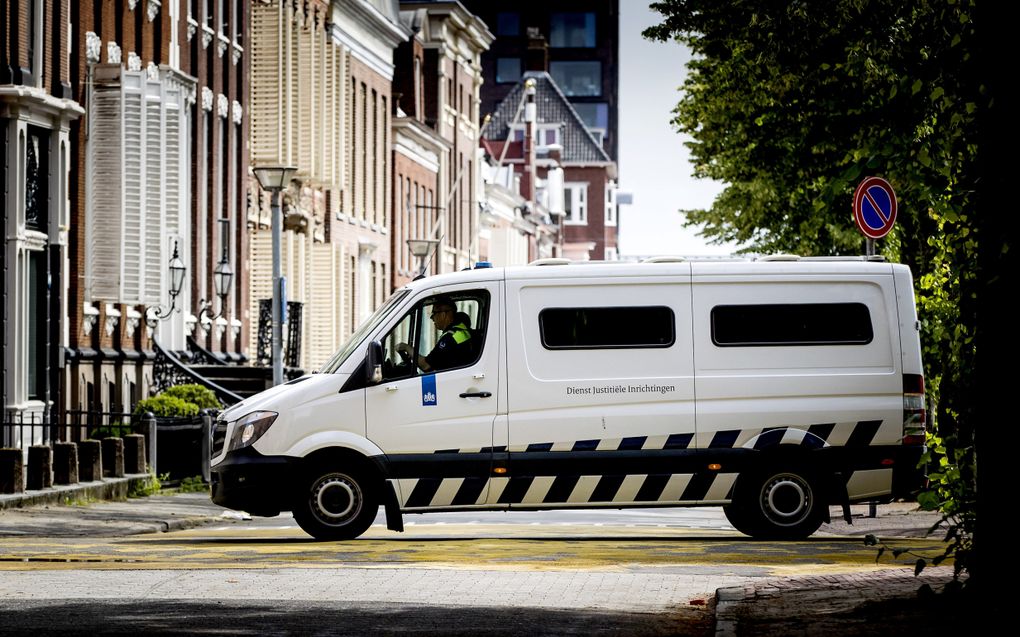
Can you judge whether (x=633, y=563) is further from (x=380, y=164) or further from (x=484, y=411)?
(x=380, y=164)

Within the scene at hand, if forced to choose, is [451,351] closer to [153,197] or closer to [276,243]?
[276,243]

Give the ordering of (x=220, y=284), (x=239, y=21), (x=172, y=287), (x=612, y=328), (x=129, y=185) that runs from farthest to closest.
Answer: (x=239, y=21) < (x=220, y=284) < (x=172, y=287) < (x=129, y=185) < (x=612, y=328)

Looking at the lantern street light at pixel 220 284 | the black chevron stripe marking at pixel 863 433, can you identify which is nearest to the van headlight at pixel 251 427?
the black chevron stripe marking at pixel 863 433

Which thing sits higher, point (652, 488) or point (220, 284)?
point (220, 284)

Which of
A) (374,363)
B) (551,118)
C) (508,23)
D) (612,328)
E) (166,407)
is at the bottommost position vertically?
(166,407)

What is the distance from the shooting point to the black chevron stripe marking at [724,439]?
51.4ft

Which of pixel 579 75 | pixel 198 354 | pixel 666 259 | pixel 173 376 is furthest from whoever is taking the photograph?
pixel 579 75

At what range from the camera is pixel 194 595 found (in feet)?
36.5

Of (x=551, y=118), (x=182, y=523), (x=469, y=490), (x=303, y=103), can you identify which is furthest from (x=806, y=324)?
(x=551, y=118)

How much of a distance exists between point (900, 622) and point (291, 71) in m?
36.3

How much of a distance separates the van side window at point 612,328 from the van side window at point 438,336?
609 millimetres

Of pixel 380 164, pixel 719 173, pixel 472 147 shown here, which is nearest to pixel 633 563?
pixel 719 173

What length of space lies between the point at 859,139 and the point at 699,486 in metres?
5.09

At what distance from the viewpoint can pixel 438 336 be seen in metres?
15.6
